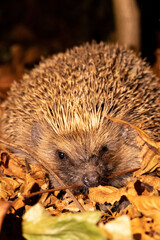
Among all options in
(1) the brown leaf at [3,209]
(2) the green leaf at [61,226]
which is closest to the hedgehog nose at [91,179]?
(2) the green leaf at [61,226]

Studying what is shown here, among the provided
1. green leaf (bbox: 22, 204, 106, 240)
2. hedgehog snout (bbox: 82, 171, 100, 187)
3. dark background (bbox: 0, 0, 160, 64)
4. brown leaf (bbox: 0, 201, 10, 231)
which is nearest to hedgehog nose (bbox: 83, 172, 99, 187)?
hedgehog snout (bbox: 82, 171, 100, 187)

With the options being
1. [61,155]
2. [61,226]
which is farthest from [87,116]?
[61,226]

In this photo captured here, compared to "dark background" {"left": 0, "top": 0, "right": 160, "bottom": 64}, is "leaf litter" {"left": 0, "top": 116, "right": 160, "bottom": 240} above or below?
below

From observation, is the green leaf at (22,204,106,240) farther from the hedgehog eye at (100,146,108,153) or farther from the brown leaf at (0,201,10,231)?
the hedgehog eye at (100,146,108,153)

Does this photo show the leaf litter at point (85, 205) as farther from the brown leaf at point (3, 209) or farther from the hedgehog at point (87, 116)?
the hedgehog at point (87, 116)

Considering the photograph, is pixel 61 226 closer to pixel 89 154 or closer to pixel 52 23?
pixel 89 154

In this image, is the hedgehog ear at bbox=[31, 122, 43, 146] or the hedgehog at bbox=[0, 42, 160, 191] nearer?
the hedgehog at bbox=[0, 42, 160, 191]
